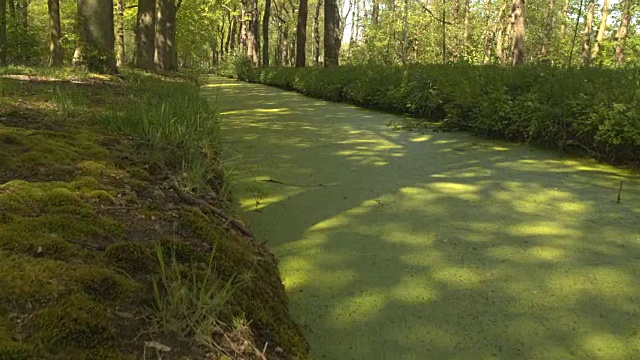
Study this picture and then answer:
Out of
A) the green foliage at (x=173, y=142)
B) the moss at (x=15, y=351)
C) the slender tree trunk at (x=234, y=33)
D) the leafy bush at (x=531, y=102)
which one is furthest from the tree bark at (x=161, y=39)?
the slender tree trunk at (x=234, y=33)

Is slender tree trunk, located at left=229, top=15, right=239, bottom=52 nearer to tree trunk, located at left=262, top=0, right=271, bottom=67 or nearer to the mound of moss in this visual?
tree trunk, located at left=262, top=0, right=271, bottom=67

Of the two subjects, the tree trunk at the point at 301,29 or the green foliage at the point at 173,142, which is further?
the tree trunk at the point at 301,29

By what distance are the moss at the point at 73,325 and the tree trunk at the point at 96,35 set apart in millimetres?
6928

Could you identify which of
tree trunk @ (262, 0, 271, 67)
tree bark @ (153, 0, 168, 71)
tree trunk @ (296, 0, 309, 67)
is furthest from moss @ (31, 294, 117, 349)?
tree trunk @ (262, 0, 271, 67)

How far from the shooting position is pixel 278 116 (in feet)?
22.7

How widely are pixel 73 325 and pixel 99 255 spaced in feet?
1.16

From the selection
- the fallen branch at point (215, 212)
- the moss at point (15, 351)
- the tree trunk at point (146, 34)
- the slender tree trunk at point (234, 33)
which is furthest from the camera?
the slender tree trunk at point (234, 33)

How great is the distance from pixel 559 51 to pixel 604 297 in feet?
72.6

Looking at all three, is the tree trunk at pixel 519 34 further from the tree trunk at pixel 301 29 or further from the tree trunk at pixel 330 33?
the tree trunk at pixel 301 29

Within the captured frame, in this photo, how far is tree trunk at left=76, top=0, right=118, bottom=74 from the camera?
6.93 meters

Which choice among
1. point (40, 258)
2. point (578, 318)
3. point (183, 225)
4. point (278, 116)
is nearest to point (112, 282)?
point (40, 258)

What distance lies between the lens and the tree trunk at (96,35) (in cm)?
693

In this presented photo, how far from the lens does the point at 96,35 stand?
7031mm

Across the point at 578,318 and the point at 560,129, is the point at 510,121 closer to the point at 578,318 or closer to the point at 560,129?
the point at 560,129
